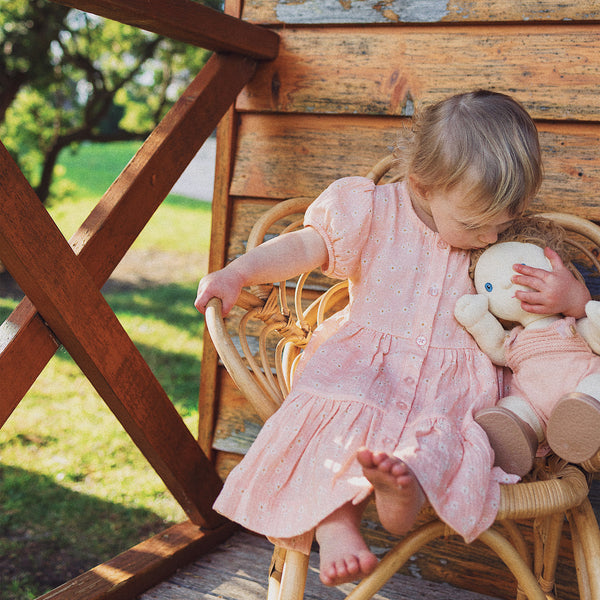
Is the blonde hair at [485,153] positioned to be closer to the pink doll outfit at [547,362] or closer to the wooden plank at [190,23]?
the pink doll outfit at [547,362]

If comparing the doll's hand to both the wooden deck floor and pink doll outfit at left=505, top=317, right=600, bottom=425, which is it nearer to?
pink doll outfit at left=505, top=317, right=600, bottom=425

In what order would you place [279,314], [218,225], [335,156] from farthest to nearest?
[218,225] → [335,156] → [279,314]

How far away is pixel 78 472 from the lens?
8.04 ft

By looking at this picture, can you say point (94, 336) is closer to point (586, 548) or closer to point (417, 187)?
point (417, 187)

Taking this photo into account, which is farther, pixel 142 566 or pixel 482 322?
pixel 142 566

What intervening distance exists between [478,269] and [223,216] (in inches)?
32.3

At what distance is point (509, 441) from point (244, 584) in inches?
33.6

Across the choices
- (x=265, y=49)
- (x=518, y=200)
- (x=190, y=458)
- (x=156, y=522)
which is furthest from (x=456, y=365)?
(x=156, y=522)

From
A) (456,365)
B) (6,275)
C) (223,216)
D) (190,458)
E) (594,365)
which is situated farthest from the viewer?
(6,275)

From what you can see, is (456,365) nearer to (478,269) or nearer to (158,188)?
(478,269)

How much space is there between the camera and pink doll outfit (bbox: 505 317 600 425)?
1.28 meters

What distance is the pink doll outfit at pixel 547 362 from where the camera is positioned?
4.21 ft

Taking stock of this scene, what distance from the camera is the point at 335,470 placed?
3.72 ft

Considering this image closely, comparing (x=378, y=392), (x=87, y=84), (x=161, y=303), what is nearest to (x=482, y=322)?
(x=378, y=392)
